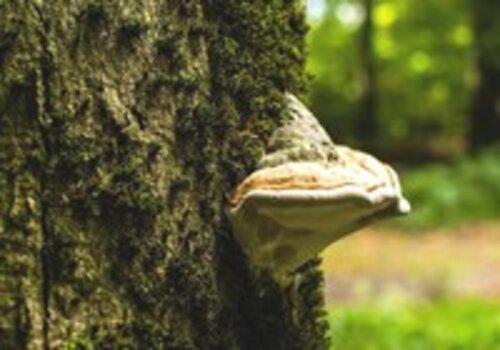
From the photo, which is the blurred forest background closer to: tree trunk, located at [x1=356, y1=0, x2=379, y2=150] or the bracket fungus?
tree trunk, located at [x1=356, y1=0, x2=379, y2=150]

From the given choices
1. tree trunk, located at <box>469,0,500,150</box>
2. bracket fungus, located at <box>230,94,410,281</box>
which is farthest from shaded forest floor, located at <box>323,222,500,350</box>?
tree trunk, located at <box>469,0,500,150</box>

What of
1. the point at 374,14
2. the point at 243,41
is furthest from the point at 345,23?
the point at 243,41

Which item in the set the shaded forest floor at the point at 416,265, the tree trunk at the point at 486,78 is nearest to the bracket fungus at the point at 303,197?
the shaded forest floor at the point at 416,265

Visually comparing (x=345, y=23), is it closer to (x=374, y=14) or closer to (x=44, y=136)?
(x=374, y=14)

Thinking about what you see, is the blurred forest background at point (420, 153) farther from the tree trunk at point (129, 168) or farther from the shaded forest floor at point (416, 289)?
the tree trunk at point (129, 168)

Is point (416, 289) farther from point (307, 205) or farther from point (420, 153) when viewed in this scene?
point (420, 153)

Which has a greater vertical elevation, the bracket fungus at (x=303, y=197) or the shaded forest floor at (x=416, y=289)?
the shaded forest floor at (x=416, y=289)

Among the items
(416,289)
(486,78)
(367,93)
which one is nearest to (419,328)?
(416,289)
